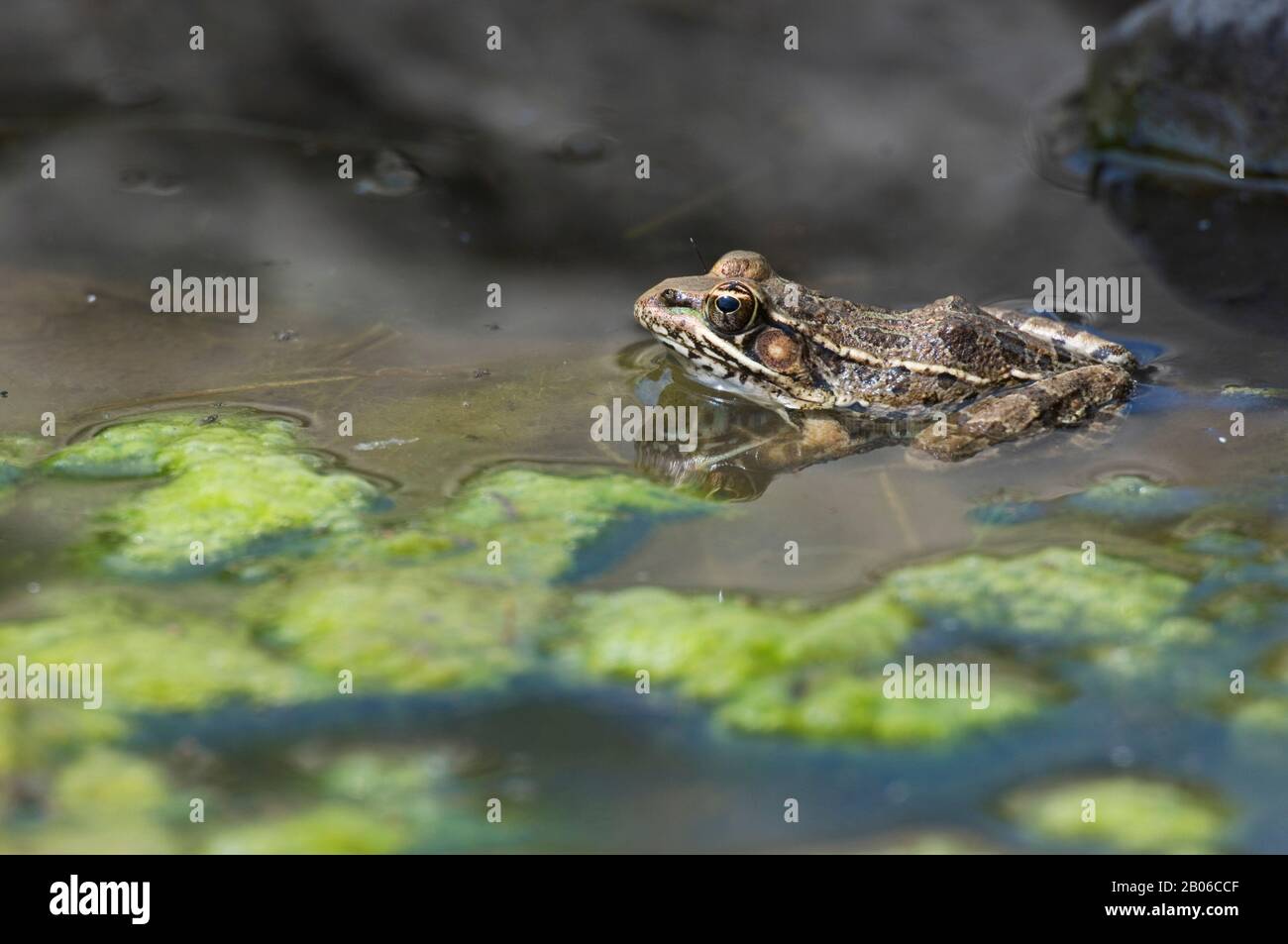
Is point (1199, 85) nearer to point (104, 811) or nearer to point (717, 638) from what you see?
point (717, 638)

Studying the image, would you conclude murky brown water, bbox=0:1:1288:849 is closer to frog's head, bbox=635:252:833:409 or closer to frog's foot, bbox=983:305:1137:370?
frog's foot, bbox=983:305:1137:370

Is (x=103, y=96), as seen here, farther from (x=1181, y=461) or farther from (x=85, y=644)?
(x=1181, y=461)

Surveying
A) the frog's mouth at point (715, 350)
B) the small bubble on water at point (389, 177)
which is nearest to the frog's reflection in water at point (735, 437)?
the frog's mouth at point (715, 350)

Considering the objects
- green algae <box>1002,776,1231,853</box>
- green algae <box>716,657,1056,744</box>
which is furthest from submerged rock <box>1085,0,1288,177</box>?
green algae <box>1002,776,1231,853</box>

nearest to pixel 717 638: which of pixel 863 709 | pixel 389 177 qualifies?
pixel 863 709

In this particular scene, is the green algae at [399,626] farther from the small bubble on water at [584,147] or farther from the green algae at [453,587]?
the small bubble on water at [584,147]

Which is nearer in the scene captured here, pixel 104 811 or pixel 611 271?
pixel 104 811
